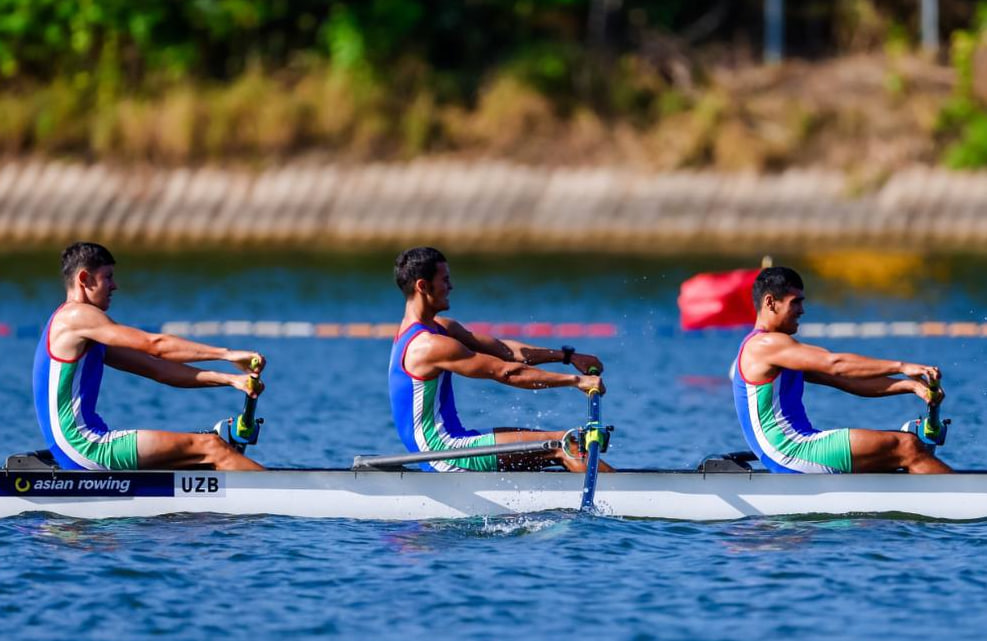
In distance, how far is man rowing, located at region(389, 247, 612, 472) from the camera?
12.8 metres

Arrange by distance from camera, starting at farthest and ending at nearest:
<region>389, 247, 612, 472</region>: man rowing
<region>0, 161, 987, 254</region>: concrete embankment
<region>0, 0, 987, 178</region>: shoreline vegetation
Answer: <region>0, 0, 987, 178</region>: shoreline vegetation
<region>0, 161, 987, 254</region>: concrete embankment
<region>389, 247, 612, 472</region>: man rowing

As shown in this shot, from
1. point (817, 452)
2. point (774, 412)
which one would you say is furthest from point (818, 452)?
point (774, 412)

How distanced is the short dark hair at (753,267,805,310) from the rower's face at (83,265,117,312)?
14.4 ft

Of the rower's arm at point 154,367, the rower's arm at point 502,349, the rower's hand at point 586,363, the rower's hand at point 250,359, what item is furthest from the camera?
the rower's arm at point 502,349

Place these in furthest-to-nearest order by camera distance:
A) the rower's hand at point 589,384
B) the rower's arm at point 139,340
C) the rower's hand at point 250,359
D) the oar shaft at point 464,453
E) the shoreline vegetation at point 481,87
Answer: the shoreline vegetation at point 481,87
the rower's hand at point 589,384
the oar shaft at point 464,453
the rower's arm at point 139,340
the rower's hand at point 250,359

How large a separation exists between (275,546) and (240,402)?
9.15 metres

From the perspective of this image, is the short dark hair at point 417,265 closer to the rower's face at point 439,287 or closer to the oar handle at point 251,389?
the rower's face at point 439,287

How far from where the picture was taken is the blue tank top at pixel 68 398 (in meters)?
12.8

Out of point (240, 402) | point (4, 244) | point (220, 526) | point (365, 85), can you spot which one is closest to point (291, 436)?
point (240, 402)

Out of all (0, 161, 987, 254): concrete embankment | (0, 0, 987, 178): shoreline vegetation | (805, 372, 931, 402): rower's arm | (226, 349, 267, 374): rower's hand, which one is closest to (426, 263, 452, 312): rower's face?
(226, 349, 267, 374): rower's hand

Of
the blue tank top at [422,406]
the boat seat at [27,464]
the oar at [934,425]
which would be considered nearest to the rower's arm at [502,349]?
the blue tank top at [422,406]

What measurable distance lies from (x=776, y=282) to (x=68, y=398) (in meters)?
4.87

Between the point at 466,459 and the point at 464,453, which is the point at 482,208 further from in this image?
the point at 464,453

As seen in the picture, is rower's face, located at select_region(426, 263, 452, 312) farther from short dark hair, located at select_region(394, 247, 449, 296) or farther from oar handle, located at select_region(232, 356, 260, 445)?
oar handle, located at select_region(232, 356, 260, 445)
